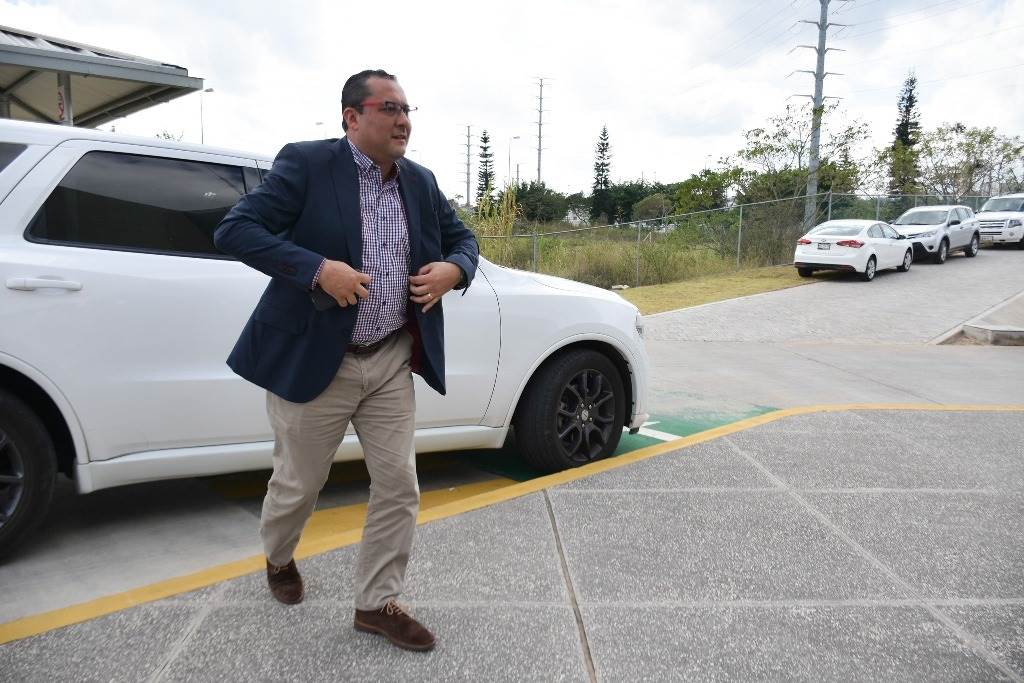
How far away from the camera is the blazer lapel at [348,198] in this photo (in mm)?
2475

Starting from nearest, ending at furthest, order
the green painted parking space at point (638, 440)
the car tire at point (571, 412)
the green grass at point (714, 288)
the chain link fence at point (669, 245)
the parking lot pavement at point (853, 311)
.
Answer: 1. the car tire at point (571, 412)
2. the green painted parking space at point (638, 440)
3. the parking lot pavement at point (853, 311)
4. the green grass at point (714, 288)
5. the chain link fence at point (669, 245)

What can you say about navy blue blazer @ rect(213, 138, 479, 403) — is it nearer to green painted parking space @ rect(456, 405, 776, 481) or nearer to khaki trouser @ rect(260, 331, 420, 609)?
khaki trouser @ rect(260, 331, 420, 609)

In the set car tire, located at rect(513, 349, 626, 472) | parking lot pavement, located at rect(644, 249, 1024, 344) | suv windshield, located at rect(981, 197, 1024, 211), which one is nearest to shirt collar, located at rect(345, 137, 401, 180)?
car tire, located at rect(513, 349, 626, 472)

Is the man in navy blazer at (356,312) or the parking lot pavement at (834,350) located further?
the parking lot pavement at (834,350)

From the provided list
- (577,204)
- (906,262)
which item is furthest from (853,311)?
(577,204)

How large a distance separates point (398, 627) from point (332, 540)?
93 centimetres

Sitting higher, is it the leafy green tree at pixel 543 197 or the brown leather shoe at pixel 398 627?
the leafy green tree at pixel 543 197

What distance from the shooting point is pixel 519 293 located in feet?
14.2

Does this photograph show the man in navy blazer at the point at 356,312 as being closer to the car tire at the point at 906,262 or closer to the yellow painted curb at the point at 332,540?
the yellow painted curb at the point at 332,540

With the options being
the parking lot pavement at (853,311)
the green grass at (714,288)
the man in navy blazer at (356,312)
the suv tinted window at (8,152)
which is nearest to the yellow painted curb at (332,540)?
the man in navy blazer at (356,312)

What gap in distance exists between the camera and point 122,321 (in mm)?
3293

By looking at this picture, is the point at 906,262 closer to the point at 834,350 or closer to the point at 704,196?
the point at 834,350

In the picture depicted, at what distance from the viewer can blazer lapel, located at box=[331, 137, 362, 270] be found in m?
2.47

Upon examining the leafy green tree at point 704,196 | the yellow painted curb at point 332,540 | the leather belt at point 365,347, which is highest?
the leafy green tree at point 704,196
